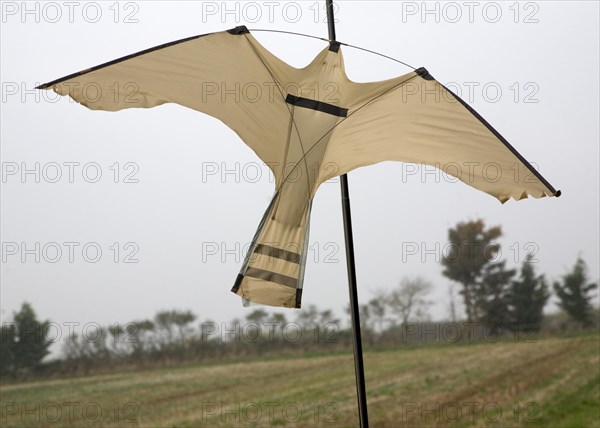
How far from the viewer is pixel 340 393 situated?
12742 millimetres

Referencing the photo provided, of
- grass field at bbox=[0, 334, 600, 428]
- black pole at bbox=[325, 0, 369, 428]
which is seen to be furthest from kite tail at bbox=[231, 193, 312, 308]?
grass field at bbox=[0, 334, 600, 428]

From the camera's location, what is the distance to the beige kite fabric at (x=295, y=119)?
9.86 ft

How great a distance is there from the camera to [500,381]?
1273 centimetres

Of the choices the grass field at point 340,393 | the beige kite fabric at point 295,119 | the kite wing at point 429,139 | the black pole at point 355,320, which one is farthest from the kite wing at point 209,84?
the grass field at point 340,393

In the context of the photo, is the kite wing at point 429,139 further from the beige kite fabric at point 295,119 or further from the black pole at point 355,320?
the black pole at point 355,320

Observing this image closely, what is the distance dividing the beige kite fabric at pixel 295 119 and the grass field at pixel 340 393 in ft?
27.5

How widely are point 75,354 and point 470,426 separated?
6.99 metres

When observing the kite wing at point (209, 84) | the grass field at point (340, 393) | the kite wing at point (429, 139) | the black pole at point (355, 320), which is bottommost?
the grass field at point (340, 393)

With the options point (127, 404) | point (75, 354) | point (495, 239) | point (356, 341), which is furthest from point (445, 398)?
point (356, 341)

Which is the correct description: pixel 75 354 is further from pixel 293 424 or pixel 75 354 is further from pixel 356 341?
pixel 356 341

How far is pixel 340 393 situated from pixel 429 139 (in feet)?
33.9

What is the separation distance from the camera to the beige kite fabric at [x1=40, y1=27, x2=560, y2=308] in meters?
3.01

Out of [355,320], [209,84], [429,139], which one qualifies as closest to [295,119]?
[209,84]

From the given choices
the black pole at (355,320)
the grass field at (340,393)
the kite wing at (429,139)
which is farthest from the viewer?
the grass field at (340,393)
